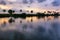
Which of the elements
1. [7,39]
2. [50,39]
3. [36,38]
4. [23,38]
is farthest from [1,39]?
[50,39]

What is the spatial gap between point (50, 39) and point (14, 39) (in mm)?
5931

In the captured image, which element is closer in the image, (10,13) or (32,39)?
(32,39)

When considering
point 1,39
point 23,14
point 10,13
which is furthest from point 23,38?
point 23,14

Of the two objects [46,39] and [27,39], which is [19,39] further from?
[46,39]

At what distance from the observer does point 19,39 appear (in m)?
33.8

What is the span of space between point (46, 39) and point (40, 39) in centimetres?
101

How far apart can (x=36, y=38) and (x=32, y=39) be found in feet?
4.51

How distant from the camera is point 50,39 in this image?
3425 cm

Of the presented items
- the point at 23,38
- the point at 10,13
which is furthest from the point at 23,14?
the point at 23,38

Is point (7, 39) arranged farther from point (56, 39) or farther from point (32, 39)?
point (56, 39)

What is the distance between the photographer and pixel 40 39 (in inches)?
1348

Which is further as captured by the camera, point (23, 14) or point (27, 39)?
point (23, 14)

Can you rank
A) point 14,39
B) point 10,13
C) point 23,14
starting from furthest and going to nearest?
point 23,14 < point 10,13 < point 14,39

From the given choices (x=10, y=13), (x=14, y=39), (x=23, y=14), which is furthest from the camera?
(x=23, y=14)
